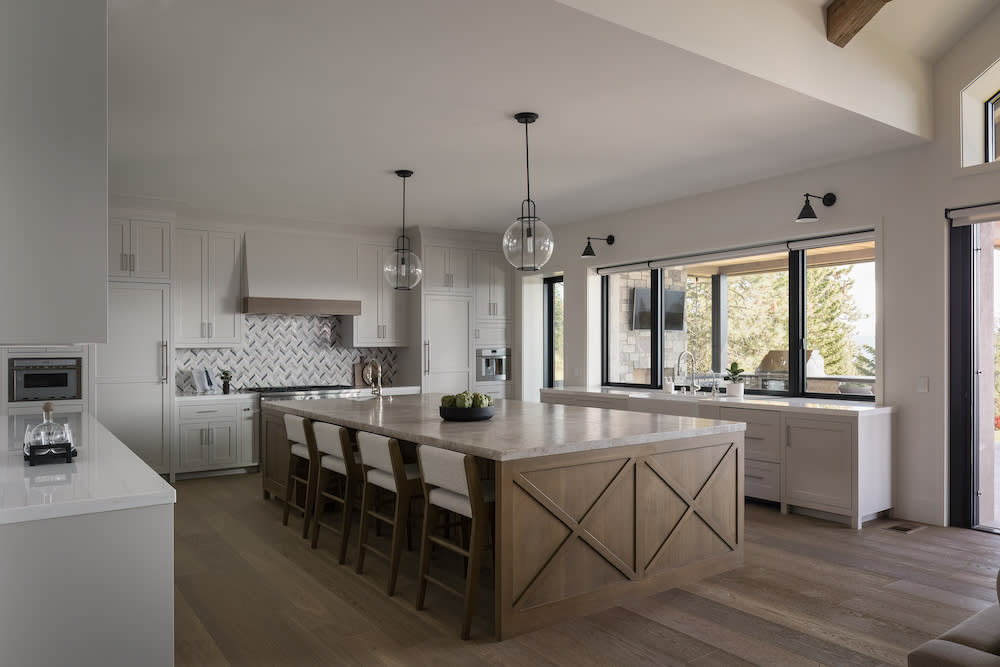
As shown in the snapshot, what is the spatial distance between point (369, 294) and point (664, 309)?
3158mm

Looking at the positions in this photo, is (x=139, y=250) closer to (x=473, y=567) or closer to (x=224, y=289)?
(x=224, y=289)

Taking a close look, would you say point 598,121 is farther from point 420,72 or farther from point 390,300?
point 390,300

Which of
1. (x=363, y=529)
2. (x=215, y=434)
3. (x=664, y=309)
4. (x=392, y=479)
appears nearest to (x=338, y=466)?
(x=363, y=529)

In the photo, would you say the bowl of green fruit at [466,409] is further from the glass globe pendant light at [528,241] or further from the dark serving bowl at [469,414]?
the glass globe pendant light at [528,241]

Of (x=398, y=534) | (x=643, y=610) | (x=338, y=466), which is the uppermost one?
(x=338, y=466)

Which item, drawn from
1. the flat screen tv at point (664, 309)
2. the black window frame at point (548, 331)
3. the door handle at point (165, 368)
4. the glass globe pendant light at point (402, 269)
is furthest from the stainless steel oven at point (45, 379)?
the flat screen tv at point (664, 309)

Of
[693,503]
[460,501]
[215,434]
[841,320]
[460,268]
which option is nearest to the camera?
[460,501]

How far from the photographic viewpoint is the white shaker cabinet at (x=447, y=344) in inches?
302

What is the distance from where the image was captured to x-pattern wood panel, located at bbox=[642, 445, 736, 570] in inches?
133

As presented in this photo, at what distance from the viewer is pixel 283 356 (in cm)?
728

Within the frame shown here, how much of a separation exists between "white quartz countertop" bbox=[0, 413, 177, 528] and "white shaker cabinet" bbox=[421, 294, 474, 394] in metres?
4.78

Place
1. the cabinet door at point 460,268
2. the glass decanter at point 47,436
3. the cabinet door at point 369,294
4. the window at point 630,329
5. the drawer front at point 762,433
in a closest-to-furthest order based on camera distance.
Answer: the glass decanter at point 47,436 → the drawer front at point 762,433 → the window at point 630,329 → the cabinet door at point 369,294 → the cabinet door at point 460,268

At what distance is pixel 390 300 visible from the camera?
7711 millimetres

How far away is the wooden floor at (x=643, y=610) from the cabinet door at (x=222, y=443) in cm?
208
